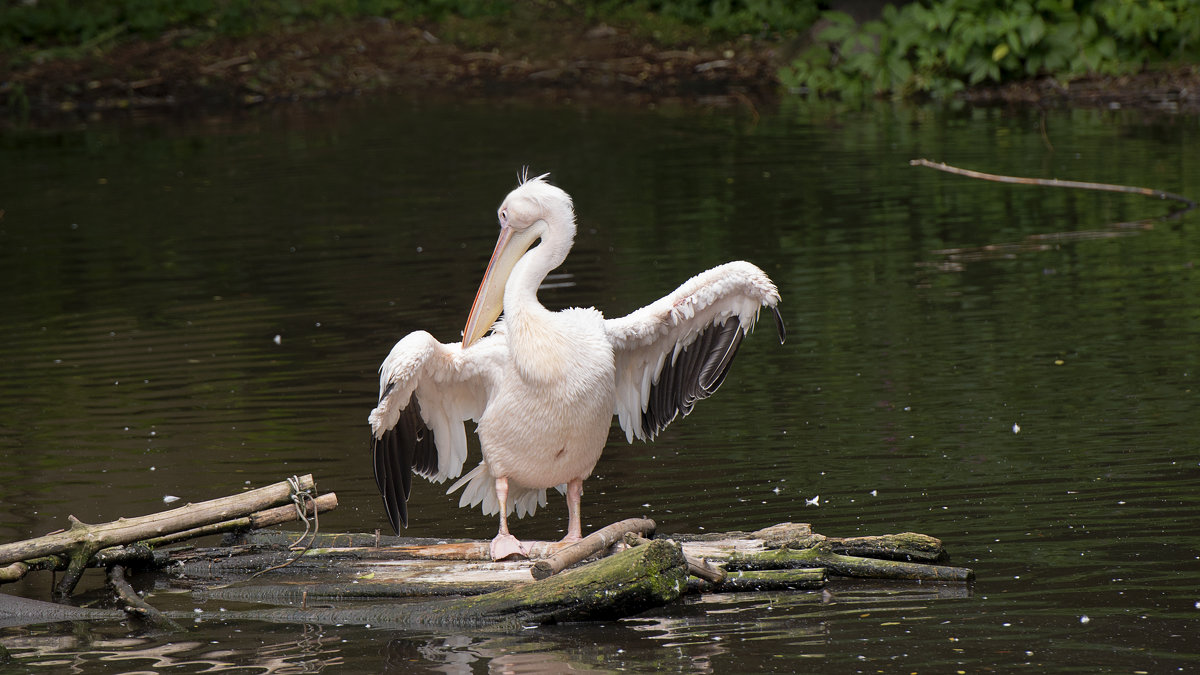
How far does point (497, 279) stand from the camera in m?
5.91

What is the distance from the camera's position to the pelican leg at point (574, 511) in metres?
5.71

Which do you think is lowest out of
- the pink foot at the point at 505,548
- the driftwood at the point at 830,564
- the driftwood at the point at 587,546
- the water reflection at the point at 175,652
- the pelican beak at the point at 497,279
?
the water reflection at the point at 175,652

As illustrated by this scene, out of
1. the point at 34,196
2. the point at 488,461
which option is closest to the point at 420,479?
the point at 488,461

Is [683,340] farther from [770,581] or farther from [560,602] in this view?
[560,602]

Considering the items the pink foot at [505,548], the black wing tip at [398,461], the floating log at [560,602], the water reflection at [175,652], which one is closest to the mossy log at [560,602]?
the floating log at [560,602]

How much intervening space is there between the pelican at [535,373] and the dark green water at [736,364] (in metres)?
0.48

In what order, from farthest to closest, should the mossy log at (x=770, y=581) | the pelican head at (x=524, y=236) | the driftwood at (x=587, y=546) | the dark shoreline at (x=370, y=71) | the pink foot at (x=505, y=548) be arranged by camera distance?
1. the dark shoreline at (x=370, y=71)
2. the pelican head at (x=524, y=236)
3. the pink foot at (x=505, y=548)
4. the mossy log at (x=770, y=581)
5. the driftwood at (x=587, y=546)

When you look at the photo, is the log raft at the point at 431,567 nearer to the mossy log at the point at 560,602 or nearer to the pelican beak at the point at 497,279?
the mossy log at the point at 560,602

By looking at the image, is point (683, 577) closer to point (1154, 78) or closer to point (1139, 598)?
point (1139, 598)

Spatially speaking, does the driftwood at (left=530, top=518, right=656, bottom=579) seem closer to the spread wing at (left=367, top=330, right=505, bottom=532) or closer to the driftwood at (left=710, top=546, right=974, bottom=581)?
the driftwood at (left=710, top=546, right=974, bottom=581)

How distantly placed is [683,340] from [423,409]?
112 cm

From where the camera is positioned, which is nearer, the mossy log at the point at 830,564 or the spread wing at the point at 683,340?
the mossy log at the point at 830,564

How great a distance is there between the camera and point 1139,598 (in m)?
4.93

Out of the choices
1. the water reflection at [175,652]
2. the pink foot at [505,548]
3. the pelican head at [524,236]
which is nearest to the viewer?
the water reflection at [175,652]
